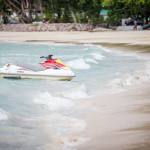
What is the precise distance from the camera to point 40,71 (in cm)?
1143

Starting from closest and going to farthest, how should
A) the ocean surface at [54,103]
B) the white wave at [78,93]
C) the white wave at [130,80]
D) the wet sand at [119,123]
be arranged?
the wet sand at [119,123], the ocean surface at [54,103], the white wave at [78,93], the white wave at [130,80]

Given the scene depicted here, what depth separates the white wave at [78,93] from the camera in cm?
903

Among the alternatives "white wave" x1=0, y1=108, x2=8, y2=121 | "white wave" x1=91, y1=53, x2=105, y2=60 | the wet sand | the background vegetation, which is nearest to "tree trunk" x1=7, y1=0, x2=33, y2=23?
the background vegetation

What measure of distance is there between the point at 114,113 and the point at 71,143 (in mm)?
1998

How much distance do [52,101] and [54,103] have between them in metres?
0.26

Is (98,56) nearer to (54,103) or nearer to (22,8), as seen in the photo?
(54,103)

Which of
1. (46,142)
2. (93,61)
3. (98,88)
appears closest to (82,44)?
(93,61)

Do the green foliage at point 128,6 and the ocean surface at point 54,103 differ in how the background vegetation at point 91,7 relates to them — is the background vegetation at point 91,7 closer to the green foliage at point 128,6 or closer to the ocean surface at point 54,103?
the green foliage at point 128,6

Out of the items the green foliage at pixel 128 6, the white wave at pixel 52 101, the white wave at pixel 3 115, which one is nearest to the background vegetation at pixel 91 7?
the green foliage at pixel 128 6

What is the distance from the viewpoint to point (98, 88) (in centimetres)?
1013

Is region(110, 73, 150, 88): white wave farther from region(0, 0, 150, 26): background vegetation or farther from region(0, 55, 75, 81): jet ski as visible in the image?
region(0, 0, 150, 26): background vegetation

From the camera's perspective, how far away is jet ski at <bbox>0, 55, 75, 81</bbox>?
11.3 metres

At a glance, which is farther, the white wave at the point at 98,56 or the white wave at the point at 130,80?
the white wave at the point at 98,56

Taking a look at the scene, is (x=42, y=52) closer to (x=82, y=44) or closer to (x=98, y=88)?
(x=82, y=44)
